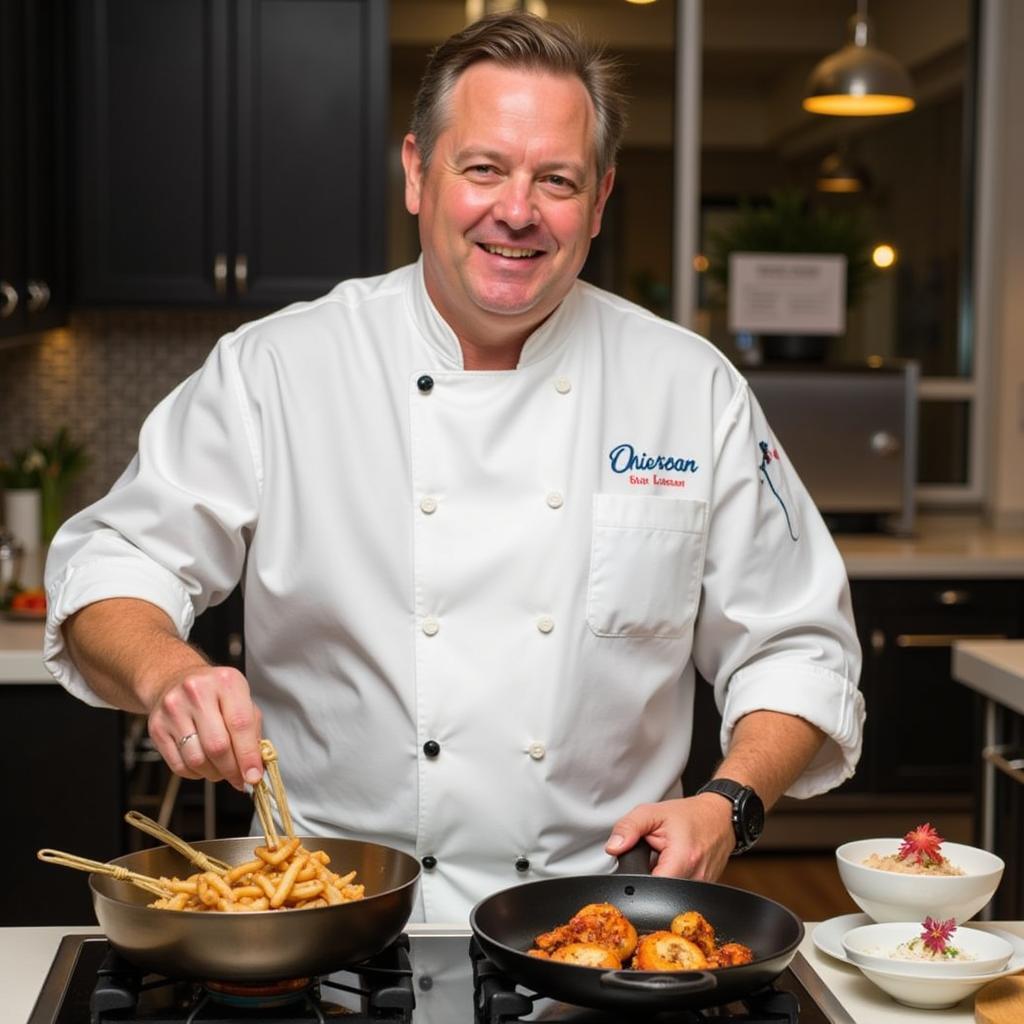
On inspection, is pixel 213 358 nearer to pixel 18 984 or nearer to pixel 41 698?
pixel 18 984

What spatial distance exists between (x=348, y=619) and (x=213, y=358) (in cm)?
34

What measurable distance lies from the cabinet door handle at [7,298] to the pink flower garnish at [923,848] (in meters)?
2.60

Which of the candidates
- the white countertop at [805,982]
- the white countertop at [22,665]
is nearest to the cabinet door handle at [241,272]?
the white countertop at [22,665]

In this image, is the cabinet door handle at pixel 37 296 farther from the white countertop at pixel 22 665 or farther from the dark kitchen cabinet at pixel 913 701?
the dark kitchen cabinet at pixel 913 701

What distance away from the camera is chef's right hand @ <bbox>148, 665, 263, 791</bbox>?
4.20ft

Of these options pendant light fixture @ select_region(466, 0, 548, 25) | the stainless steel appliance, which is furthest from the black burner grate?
pendant light fixture @ select_region(466, 0, 548, 25)

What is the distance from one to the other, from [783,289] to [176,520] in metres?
3.32

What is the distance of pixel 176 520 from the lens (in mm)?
1683

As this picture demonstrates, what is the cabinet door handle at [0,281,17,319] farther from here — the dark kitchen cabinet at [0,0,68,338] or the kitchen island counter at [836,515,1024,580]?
the kitchen island counter at [836,515,1024,580]

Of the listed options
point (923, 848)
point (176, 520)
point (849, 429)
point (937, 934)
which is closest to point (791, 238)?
point (849, 429)

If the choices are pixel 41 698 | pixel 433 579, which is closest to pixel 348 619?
pixel 433 579

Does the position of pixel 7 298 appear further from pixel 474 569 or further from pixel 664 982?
pixel 664 982

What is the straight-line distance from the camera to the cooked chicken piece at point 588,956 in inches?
44.2

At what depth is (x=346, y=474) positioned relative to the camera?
1.74m
